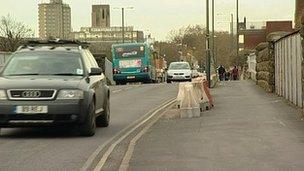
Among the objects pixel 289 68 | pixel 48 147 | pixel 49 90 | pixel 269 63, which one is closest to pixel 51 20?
pixel 269 63

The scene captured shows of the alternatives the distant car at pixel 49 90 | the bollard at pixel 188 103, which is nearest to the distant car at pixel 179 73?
the bollard at pixel 188 103

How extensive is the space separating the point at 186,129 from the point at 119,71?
33.0 m

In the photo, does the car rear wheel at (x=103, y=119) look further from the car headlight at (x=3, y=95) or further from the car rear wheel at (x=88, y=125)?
the car headlight at (x=3, y=95)

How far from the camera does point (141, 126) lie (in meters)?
14.8

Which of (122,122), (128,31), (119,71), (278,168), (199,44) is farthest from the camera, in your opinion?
(128,31)

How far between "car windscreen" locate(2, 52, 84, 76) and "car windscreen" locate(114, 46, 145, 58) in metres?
31.9

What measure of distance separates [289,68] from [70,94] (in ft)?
31.0

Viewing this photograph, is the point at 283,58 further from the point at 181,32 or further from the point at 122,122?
the point at 181,32

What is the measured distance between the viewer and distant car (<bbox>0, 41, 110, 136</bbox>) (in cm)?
1194

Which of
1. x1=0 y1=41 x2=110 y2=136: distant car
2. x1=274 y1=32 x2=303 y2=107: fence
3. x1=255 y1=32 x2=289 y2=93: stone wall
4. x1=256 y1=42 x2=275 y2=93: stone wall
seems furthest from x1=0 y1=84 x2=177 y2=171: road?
x1=256 y1=42 x2=275 y2=93: stone wall

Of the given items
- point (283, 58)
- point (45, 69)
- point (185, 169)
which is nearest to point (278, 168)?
point (185, 169)

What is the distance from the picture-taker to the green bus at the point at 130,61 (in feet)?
150

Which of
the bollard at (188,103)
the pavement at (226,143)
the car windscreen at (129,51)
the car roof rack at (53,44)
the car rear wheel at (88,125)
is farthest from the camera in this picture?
the car windscreen at (129,51)

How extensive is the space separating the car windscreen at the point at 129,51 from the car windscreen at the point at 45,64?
31948 millimetres
